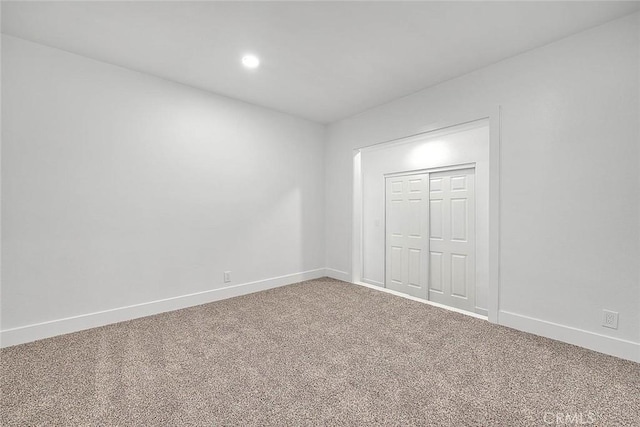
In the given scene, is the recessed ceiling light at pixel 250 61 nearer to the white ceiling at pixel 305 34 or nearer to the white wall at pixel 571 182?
the white ceiling at pixel 305 34

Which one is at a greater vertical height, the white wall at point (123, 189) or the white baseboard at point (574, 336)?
the white wall at point (123, 189)

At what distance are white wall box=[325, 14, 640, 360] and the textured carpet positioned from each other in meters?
0.30

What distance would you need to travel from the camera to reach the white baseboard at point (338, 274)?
4.29 m

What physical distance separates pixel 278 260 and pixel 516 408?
10.0 feet

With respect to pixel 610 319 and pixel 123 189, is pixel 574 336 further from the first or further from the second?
pixel 123 189

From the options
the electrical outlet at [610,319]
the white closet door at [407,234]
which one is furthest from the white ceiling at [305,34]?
the electrical outlet at [610,319]

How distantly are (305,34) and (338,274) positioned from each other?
3.26 metres

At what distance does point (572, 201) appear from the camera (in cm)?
231

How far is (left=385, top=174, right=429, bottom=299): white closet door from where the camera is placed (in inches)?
180

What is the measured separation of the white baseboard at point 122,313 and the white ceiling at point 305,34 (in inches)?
94.7

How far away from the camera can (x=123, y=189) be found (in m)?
→ 2.81

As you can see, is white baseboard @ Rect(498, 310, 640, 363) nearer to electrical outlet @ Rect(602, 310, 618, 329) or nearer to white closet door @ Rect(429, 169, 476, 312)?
electrical outlet @ Rect(602, 310, 618, 329)

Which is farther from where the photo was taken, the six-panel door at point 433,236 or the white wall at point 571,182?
the six-panel door at point 433,236

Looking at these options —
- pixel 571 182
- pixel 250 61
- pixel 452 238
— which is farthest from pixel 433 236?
pixel 250 61
